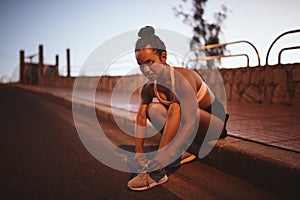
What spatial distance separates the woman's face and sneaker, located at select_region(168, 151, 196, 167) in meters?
0.93

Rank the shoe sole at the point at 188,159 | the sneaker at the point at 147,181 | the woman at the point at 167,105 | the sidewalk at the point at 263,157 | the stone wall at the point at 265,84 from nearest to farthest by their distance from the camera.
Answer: the sidewalk at the point at 263,157 → the sneaker at the point at 147,181 → the woman at the point at 167,105 → the shoe sole at the point at 188,159 → the stone wall at the point at 265,84

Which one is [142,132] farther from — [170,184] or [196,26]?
[196,26]

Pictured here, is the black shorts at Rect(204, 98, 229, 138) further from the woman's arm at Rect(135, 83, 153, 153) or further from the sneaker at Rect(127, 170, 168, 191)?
the sneaker at Rect(127, 170, 168, 191)

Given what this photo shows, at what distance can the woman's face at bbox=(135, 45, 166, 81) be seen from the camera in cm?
208

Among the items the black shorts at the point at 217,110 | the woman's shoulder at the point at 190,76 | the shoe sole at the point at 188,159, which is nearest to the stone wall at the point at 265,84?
the black shorts at the point at 217,110

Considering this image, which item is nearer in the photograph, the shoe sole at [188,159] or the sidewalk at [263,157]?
the sidewalk at [263,157]

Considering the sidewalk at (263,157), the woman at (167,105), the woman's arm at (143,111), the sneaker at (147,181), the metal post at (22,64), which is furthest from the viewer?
the metal post at (22,64)

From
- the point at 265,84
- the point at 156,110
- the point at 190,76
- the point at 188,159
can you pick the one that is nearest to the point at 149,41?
the point at 190,76

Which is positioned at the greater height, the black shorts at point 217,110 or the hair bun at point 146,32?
the hair bun at point 146,32

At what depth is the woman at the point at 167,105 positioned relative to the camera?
6.73ft

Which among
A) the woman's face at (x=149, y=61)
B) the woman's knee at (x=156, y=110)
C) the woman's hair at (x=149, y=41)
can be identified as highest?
the woman's hair at (x=149, y=41)

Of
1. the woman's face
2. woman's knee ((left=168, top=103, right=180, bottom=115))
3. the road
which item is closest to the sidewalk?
the road

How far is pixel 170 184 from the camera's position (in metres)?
2.06

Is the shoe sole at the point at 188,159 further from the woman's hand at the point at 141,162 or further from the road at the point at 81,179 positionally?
the woman's hand at the point at 141,162
